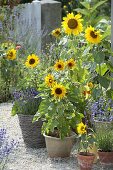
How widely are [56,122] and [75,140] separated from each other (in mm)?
452

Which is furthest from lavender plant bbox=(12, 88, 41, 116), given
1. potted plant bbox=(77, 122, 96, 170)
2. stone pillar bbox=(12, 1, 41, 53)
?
stone pillar bbox=(12, 1, 41, 53)

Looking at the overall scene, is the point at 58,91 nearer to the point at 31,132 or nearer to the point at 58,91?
the point at 58,91

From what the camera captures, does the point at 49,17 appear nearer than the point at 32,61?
No

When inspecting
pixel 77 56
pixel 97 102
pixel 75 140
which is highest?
pixel 77 56

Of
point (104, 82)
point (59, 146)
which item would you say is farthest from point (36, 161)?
point (104, 82)

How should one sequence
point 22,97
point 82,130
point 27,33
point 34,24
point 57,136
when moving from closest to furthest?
point 82,130
point 57,136
point 22,97
point 27,33
point 34,24

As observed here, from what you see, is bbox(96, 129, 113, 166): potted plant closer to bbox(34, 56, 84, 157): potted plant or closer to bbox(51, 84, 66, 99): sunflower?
bbox(34, 56, 84, 157): potted plant

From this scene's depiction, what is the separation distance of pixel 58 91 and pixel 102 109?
853mm

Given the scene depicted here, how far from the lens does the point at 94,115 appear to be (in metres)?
5.48

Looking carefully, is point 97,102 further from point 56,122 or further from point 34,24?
point 34,24

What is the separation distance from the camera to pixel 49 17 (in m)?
11.1

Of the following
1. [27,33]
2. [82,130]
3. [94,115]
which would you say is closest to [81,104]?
[94,115]

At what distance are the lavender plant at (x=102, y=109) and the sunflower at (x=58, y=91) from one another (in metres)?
0.51

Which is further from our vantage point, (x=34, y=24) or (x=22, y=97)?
(x=34, y=24)
